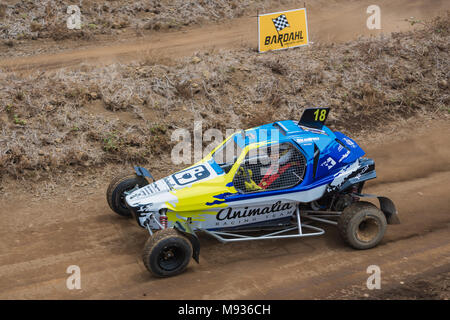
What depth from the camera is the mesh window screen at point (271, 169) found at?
309 inches

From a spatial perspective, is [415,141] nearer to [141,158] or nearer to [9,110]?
[141,158]

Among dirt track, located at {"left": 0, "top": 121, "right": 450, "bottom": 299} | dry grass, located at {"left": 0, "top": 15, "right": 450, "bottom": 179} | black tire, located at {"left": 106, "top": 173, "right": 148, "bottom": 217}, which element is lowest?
dirt track, located at {"left": 0, "top": 121, "right": 450, "bottom": 299}

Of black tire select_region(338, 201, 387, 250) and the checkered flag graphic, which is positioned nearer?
black tire select_region(338, 201, 387, 250)

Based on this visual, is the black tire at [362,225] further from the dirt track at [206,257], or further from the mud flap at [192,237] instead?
the mud flap at [192,237]

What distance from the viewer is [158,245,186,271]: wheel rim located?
24.0 feet

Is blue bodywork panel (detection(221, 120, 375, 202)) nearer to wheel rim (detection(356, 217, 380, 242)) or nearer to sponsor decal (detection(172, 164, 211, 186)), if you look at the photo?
sponsor decal (detection(172, 164, 211, 186))

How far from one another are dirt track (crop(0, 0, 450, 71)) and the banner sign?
0.87 meters

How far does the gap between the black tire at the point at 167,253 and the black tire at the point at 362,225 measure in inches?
105

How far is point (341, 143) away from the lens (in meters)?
8.52

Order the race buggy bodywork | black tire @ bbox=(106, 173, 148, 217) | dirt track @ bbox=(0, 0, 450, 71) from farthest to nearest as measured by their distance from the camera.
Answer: dirt track @ bbox=(0, 0, 450, 71) < black tire @ bbox=(106, 173, 148, 217) < the race buggy bodywork

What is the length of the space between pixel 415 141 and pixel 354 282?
22.3ft

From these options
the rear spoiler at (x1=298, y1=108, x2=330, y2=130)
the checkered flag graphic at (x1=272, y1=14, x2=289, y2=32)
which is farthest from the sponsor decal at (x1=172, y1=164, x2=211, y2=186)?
the checkered flag graphic at (x1=272, y1=14, x2=289, y2=32)

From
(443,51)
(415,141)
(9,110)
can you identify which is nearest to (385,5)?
(443,51)

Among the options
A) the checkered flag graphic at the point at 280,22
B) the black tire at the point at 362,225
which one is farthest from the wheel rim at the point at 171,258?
the checkered flag graphic at the point at 280,22
